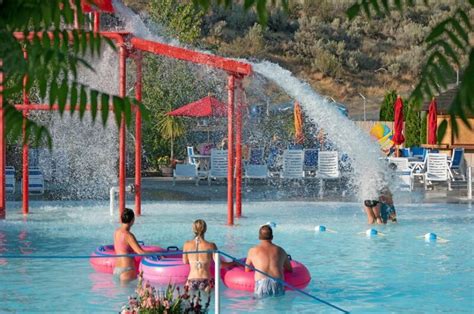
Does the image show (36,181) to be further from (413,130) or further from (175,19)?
(413,130)

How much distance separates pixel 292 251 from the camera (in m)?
14.3

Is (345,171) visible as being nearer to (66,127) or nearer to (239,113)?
(66,127)

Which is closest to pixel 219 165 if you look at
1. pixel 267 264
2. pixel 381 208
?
pixel 381 208

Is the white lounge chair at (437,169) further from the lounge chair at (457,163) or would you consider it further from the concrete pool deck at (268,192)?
the lounge chair at (457,163)

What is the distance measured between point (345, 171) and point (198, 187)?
5466mm

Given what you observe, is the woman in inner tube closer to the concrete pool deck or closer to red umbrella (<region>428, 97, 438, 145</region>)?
the concrete pool deck

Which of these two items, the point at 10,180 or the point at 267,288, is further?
the point at 10,180

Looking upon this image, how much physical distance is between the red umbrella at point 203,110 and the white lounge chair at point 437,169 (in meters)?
6.57

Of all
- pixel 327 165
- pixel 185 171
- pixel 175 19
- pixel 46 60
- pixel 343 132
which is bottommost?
pixel 185 171

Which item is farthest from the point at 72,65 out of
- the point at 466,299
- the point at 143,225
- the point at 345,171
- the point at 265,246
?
the point at 345,171

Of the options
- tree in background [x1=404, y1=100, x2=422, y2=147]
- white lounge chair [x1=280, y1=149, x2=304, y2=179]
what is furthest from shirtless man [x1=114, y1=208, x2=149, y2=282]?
tree in background [x1=404, y1=100, x2=422, y2=147]

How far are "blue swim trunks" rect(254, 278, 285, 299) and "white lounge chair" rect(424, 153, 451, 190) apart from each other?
14.7m

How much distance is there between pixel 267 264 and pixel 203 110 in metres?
18.6

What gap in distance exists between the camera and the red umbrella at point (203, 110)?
28.2 m
